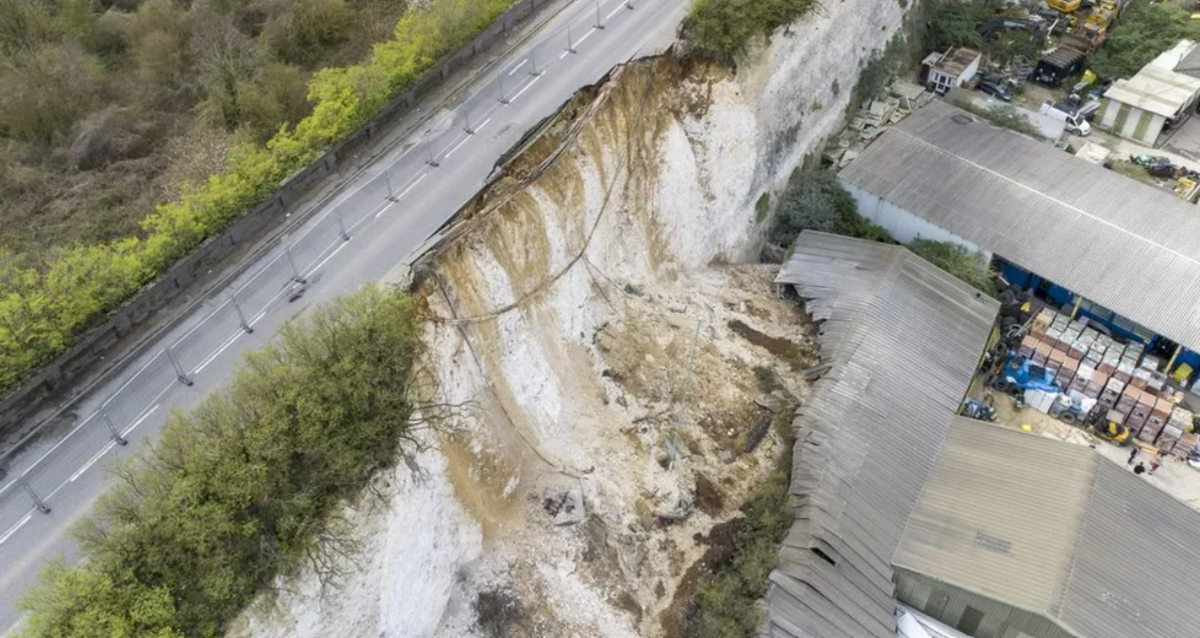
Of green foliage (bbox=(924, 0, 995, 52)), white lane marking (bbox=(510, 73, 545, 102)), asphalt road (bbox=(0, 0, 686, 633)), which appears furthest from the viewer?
green foliage (bbox=(924, 0, 995, 52))

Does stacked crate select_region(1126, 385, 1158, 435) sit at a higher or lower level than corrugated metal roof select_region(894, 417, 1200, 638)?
lower

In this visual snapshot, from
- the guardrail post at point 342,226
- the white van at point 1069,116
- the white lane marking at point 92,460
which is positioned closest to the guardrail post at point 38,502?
the white lane marking at point 92,460

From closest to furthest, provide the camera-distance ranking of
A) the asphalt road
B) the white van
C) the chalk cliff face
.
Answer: the asphalt road < the chalk cliff face < the white van

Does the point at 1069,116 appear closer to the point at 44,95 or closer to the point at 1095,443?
the point at 1095,443

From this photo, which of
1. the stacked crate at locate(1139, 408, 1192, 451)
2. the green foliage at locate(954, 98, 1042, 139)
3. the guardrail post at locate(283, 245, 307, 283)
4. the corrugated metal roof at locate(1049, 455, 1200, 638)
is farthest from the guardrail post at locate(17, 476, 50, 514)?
the green foliage at locate(954, 98, 1042, 139)

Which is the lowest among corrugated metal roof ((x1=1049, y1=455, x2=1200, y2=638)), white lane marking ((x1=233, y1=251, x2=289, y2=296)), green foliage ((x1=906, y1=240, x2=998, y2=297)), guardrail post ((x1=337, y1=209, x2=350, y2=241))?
corrugated metal roof ((x1=1049, y1=455, x2=1200, y2=638))

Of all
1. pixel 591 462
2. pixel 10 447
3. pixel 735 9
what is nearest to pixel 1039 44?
pixel 735 9

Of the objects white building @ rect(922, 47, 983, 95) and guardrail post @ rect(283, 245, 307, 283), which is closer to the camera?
guardrail post @ rect(283, 245, 307, 283)

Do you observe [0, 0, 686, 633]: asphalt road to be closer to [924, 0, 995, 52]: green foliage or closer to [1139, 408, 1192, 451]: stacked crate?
[924, 0, 995, 52]: green foliage

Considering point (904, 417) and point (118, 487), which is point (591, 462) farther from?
Result: point (118, 487)
